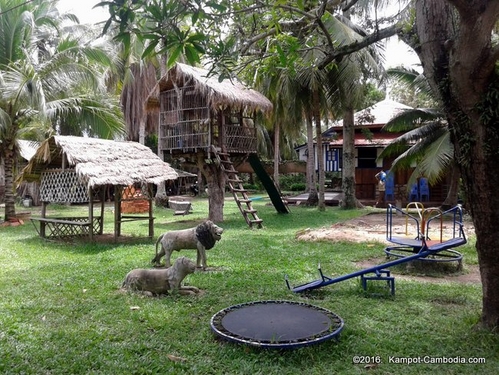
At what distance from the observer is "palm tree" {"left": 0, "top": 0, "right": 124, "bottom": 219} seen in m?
13.7

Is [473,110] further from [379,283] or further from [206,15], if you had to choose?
[379,283]

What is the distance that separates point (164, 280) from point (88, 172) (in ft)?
15.6

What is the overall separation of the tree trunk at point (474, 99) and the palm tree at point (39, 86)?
11991mm

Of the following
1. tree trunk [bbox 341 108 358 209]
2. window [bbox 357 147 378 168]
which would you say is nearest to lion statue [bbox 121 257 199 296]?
tree trunk [bbox 341 108 358 209]

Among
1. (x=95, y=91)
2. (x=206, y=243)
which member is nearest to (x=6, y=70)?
(x=95, y=91)

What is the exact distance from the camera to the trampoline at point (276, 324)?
4156 millimetres

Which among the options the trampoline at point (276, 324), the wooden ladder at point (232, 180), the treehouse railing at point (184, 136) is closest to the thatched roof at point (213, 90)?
the treehouse railing at point (184, 136)

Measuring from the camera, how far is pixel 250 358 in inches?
158

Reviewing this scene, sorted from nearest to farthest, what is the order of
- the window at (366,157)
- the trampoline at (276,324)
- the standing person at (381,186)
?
the trampoline at (276,324) < the standing person at (381,186) < the window at (366,157)

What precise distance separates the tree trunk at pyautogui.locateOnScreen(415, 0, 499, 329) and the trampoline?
5.39 feet

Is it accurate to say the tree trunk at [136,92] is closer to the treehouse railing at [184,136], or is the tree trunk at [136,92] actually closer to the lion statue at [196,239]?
the treehouse railing at [184,136]

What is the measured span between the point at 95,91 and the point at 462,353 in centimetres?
1473

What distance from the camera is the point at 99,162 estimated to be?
10.4 metres

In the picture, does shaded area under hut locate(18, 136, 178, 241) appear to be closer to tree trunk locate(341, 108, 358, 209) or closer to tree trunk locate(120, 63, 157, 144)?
tree trunk locate(341, 108, 358, 209)
